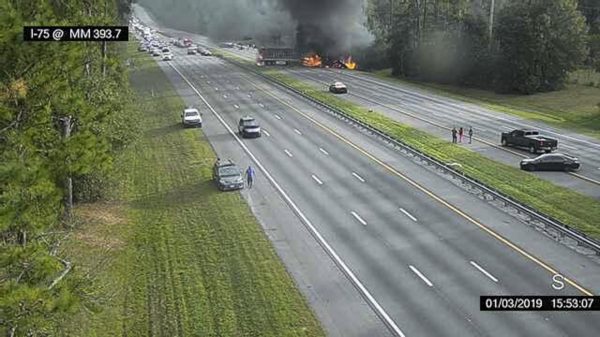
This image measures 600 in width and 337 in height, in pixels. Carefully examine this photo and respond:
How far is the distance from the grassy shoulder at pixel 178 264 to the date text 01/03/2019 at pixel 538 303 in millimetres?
5281

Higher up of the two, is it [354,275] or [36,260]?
[36,260]

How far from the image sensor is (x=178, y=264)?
23.8m

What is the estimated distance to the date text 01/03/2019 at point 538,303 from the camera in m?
19.4

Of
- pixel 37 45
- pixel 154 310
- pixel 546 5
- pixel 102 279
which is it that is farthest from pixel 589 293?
pixel 546 5

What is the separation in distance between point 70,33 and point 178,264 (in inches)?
430

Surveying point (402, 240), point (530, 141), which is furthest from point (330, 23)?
point (402, 240)

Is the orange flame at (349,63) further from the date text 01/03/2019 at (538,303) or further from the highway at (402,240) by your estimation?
the date text 01/03/2019 at (538,303)

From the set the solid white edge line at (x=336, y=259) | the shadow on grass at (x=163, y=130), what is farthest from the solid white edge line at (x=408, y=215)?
the shadow on grass at (x=163, y=130)

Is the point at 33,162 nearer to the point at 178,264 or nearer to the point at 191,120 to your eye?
the point at 178,264

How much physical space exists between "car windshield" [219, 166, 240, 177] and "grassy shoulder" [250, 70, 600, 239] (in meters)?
13.0

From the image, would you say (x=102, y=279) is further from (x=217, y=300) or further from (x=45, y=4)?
(x=45, y=4)

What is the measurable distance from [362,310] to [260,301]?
315 cm

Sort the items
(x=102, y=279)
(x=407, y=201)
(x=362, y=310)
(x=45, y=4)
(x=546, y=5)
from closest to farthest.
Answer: (x=45, y=4) → (x=362, y=310) → (x=102, y=279) → (x=407, y=201) → (x=546, y=5)

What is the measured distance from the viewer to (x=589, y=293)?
2077cm
